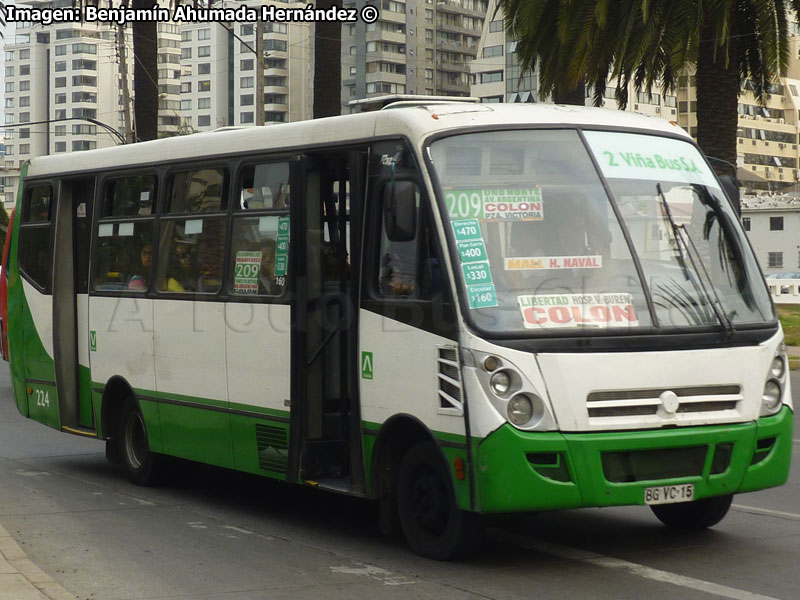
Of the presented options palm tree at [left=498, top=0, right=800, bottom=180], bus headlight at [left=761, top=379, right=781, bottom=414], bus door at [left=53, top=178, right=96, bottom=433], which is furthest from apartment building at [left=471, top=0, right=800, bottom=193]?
bus headlight at [left=761, top=379, right=781, bottom=414]

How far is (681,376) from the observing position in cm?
772

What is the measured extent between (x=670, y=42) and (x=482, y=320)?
544 inches

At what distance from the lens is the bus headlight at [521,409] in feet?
24.4

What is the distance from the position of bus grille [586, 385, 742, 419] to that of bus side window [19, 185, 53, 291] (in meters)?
7.27

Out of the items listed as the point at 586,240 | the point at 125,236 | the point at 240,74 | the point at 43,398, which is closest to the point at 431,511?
the point at 586,240

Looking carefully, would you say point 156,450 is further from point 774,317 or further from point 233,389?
point 774,317

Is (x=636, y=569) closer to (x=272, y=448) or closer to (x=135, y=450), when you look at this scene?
(x=272, y=448)

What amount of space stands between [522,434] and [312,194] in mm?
2756

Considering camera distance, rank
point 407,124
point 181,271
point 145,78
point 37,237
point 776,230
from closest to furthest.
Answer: point 407,124 < point 181,271 < point 37,237 < point 145,78 < point 776,230

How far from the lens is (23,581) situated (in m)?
7.40

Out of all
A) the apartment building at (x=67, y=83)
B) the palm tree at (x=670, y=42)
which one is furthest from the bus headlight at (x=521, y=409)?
the apartment building at (x=67, y=83)

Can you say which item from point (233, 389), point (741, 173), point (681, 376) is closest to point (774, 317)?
point (681, 376)

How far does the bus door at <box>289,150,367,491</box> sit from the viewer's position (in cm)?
912

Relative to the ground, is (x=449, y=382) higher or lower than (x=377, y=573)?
higher
